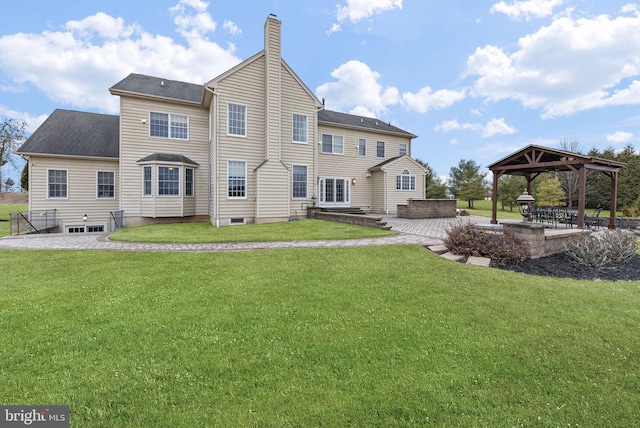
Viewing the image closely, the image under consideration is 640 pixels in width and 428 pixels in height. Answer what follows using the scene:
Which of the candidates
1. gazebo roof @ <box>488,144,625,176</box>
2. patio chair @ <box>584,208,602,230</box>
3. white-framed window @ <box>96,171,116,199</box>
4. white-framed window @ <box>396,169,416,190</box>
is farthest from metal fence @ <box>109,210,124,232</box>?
patio chair @ <box>584,208,602,230</box>

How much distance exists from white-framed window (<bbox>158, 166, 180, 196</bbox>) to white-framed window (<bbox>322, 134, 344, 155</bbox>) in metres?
9.25

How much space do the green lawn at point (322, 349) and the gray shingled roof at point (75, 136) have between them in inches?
529

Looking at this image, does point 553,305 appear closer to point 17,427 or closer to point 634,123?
point 17,427

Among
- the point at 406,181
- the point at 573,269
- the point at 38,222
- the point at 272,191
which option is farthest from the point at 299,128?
the point at 38,222

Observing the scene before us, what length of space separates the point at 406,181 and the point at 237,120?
40.7 feet

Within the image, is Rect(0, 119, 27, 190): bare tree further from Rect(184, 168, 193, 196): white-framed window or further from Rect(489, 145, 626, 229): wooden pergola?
Rect(489, 145, 626, 229): wooden pergola

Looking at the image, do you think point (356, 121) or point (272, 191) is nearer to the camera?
point (272, 191)

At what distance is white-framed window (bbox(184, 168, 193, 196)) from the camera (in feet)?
50.6

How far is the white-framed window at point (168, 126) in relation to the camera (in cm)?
1528

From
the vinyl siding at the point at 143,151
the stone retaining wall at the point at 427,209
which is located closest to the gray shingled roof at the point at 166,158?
the vinyl siding at the point at 143,151

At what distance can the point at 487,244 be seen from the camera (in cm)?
750

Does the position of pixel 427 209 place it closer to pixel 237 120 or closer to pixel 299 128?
pixel 299 128

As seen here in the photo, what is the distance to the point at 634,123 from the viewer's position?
3009cm

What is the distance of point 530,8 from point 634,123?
3050 centimetres
